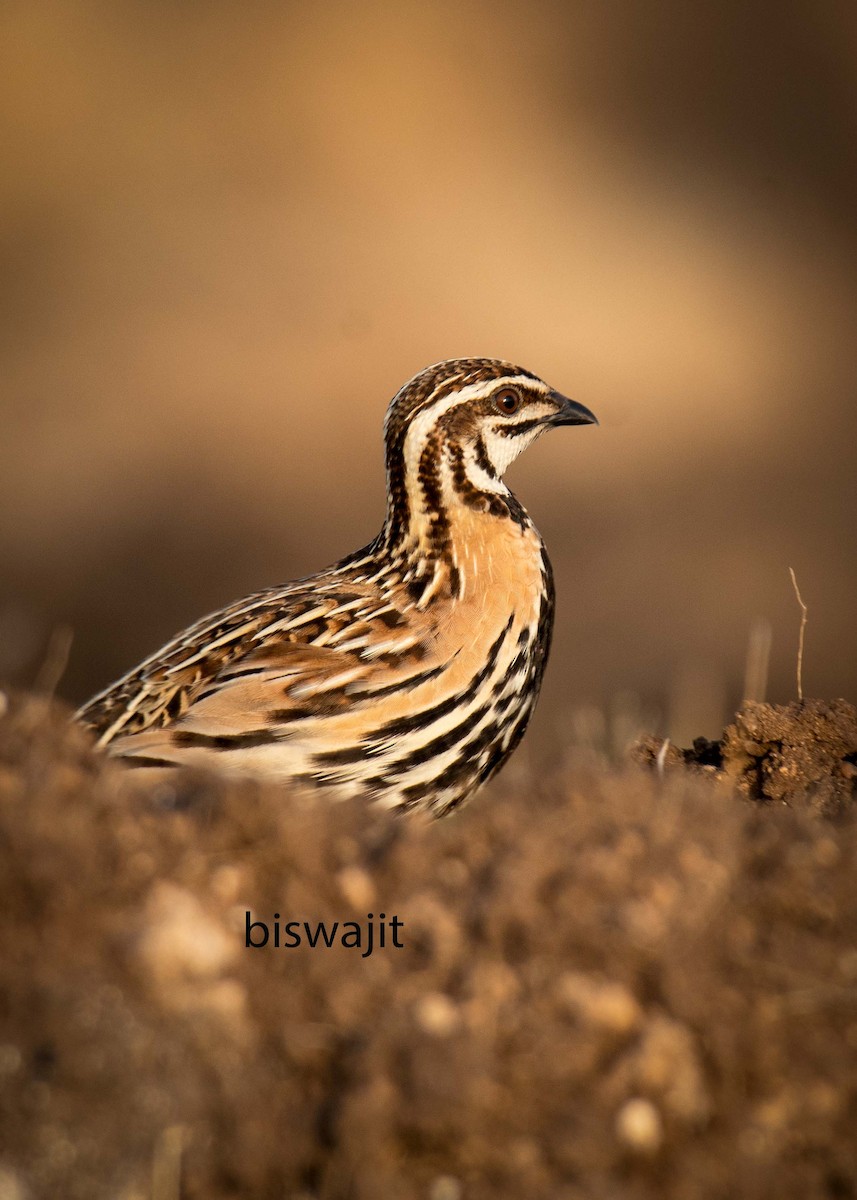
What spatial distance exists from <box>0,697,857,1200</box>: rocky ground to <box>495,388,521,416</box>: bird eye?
8.93 ft

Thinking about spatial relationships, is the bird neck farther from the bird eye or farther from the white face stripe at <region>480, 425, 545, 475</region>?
the bird eye

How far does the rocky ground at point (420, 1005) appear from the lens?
337cm

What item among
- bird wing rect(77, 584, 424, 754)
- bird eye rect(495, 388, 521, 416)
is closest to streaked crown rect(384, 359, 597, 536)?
bird eye rect(495, 388, 521, 416)

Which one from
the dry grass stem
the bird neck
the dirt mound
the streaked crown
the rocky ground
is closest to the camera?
the rocky ground

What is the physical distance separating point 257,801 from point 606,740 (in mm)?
3802

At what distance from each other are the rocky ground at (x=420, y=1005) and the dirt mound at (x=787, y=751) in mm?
1602

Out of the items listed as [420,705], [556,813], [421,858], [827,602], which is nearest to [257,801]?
[421,858]

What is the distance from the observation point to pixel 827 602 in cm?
1616

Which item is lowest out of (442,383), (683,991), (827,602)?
(683,991)

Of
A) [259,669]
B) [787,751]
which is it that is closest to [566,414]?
[787,751]

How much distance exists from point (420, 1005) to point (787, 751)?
→ 2.63 metres

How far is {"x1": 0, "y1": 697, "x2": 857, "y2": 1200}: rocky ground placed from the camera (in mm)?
3371

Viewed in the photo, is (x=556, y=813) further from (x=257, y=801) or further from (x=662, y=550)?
(x=662, y=550)

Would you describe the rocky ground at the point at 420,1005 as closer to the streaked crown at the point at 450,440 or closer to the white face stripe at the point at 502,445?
the streaked crown at the point at 450,440
